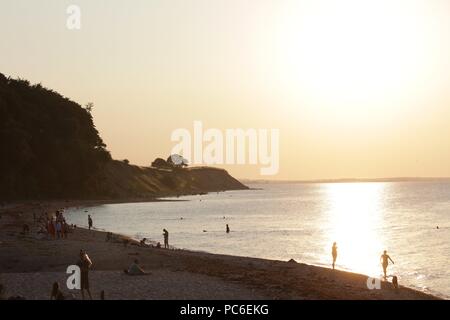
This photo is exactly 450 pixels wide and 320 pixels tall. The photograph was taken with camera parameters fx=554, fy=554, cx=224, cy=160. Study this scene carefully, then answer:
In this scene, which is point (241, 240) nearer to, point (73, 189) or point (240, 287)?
point (240, 287)

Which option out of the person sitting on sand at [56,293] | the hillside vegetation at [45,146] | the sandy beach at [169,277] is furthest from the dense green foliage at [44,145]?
the person sitting on sand at [56,293]

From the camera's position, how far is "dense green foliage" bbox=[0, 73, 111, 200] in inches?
4094

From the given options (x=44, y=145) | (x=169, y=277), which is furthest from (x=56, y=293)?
(x=44, y=145)

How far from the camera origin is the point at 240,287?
86.0 feet

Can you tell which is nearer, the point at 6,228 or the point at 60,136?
the point at 6,228

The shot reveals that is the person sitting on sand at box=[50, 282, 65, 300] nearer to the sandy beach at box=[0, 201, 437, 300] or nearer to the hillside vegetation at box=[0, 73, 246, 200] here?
the sandy beach at box=[0, 201, 437, 300]

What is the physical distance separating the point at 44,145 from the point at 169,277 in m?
98.3

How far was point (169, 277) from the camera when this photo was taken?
2758 cm

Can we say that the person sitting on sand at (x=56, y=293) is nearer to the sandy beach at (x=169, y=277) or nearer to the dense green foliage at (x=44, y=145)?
the sandy beach at (x=169, y=277)

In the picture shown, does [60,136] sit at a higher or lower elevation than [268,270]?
higher

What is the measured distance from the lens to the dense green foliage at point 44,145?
104 m
